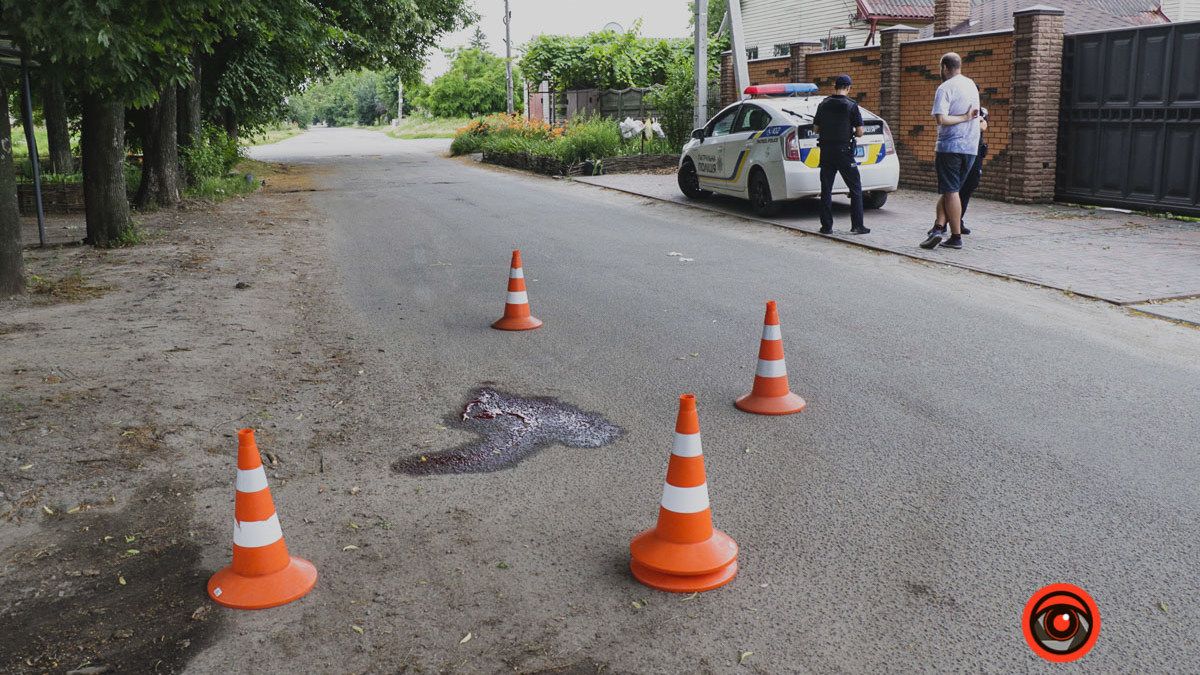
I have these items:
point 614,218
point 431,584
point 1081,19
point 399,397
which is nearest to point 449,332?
point 399,397

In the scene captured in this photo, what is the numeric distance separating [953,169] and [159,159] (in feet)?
42.2

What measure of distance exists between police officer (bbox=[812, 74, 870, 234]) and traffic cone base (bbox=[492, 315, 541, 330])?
6.06m

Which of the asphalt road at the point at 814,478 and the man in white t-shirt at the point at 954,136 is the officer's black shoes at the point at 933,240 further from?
the asphalt road at the point at 814,478

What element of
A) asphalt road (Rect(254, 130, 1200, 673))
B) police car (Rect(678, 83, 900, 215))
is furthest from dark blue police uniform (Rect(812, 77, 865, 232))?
asphalt road (Rect(254, 130, 1200, 673))

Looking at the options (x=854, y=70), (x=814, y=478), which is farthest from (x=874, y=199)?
(x=814, y=478)

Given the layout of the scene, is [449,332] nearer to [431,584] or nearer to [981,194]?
[431,584]

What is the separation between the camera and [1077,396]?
6.17 metres

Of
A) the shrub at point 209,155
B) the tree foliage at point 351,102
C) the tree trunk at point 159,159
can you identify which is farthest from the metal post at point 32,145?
the tree foliage at point 351,102

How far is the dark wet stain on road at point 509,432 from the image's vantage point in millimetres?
5242

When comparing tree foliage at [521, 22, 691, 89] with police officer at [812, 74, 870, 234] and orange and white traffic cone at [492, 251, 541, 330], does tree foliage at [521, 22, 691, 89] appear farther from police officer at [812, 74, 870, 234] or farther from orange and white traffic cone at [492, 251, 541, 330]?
orange and white traffic cone at [492, 251, 541, 330]

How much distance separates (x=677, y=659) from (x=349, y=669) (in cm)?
106

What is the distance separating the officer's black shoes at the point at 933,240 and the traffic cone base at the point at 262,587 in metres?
9.29

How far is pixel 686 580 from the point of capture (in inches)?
152

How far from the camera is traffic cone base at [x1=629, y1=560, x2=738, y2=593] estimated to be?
3827mm
